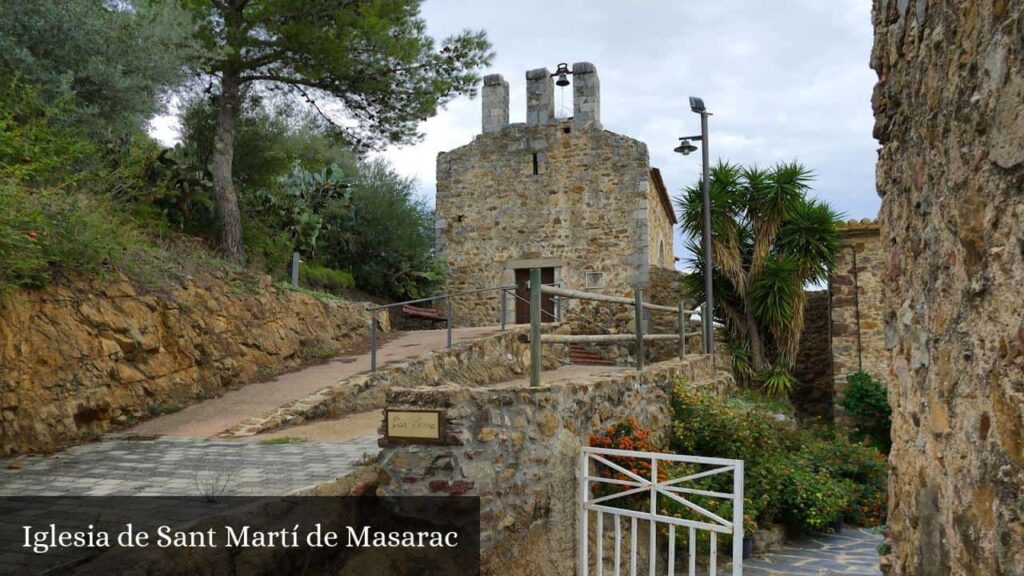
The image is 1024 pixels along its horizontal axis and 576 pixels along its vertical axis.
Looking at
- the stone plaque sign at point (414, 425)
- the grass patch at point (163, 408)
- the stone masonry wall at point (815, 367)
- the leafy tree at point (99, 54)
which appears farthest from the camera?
the stone masonry wall at point (815, 367)

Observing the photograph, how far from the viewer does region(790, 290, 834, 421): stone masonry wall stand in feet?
45.0

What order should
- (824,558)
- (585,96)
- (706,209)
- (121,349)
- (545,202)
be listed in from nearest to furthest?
(824,558)
(121,349)
(706,209)
(585,96)
(545,202)

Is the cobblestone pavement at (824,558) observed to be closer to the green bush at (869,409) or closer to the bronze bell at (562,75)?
the green bush at (869,409)

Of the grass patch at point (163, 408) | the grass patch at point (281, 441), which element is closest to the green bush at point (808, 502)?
the grass patch at point (281, 441)

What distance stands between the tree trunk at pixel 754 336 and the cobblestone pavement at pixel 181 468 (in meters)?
8.47

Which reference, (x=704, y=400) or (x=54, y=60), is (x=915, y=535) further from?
(x=54, y=60)

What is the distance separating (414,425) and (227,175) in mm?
8559

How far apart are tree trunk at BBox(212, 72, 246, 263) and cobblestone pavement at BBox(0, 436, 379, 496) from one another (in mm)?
5367

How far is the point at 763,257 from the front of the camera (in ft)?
42.4

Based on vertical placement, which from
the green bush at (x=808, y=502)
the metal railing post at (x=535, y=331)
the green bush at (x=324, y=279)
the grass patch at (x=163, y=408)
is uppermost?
the green bush at (x=324, y=279)

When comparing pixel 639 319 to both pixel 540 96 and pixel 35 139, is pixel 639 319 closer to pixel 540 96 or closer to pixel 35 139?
pixel 35 139
